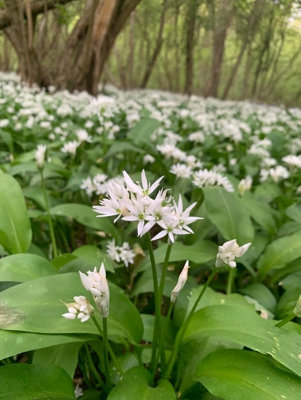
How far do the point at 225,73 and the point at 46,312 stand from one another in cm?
2353

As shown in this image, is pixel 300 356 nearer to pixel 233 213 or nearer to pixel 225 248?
pixel 225 248

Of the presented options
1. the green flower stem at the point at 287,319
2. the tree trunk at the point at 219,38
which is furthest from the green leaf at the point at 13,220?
the tree trunk at the point at 219,38

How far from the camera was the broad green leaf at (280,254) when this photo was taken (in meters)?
1.73

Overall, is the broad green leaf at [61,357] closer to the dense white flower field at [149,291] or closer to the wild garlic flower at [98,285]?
the dense white flower field at [149,291]

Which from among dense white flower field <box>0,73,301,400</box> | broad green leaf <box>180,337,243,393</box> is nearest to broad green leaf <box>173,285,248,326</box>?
dense white flower field <box>0,73,301,400</box>

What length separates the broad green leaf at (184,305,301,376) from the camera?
0.97 m

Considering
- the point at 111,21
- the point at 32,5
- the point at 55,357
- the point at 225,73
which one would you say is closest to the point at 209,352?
the point at 55,357

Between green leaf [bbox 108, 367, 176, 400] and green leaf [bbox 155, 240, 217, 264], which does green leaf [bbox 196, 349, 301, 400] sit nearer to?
green leaf [bbox 108, 367, 176, 400]

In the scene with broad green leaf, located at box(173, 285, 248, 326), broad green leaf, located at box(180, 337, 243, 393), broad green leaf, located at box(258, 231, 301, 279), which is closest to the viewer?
broad green leaf, located at box(180, 337, 243, 393)

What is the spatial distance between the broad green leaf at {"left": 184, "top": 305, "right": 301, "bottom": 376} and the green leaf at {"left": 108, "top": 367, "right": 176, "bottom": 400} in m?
0.18

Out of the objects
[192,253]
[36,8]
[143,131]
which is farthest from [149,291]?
[36,8]

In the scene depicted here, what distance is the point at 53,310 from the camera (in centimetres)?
106

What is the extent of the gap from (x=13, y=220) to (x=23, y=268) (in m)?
0.40

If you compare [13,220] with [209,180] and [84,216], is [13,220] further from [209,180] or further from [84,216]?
[209,180]
